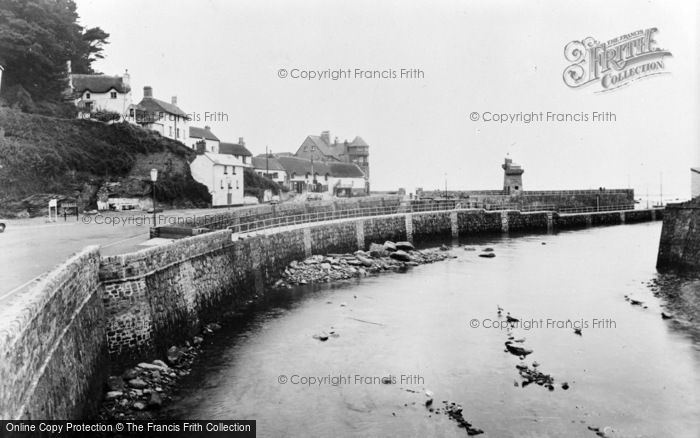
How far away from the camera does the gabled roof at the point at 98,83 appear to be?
1838 inches

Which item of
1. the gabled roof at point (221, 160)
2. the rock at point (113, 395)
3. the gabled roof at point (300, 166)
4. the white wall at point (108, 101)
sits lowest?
the rock at point (113, 395)

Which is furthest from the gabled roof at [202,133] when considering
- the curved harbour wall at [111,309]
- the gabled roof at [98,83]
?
the curved harbour wall at [111,309]

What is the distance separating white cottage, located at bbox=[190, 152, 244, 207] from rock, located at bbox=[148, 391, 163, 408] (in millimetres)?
33027

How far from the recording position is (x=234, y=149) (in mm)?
63188

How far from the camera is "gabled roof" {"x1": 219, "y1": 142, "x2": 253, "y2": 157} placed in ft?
203

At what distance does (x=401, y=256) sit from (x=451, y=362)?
1661cm

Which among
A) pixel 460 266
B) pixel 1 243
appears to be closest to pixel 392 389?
pixel 1 243

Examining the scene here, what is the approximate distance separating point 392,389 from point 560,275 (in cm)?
1788

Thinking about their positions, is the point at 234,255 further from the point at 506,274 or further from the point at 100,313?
the point at 506,274

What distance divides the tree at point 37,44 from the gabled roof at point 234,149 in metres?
19.5

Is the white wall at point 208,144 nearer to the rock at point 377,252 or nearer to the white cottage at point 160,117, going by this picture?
the white cottage at point 160,117

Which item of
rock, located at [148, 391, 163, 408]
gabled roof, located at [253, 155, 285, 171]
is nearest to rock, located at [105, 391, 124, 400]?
rock, located at [148, 391, 163, 408]

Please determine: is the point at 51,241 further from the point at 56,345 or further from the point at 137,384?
the point at 56,345

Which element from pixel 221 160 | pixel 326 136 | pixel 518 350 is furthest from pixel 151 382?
pixel 326 136
